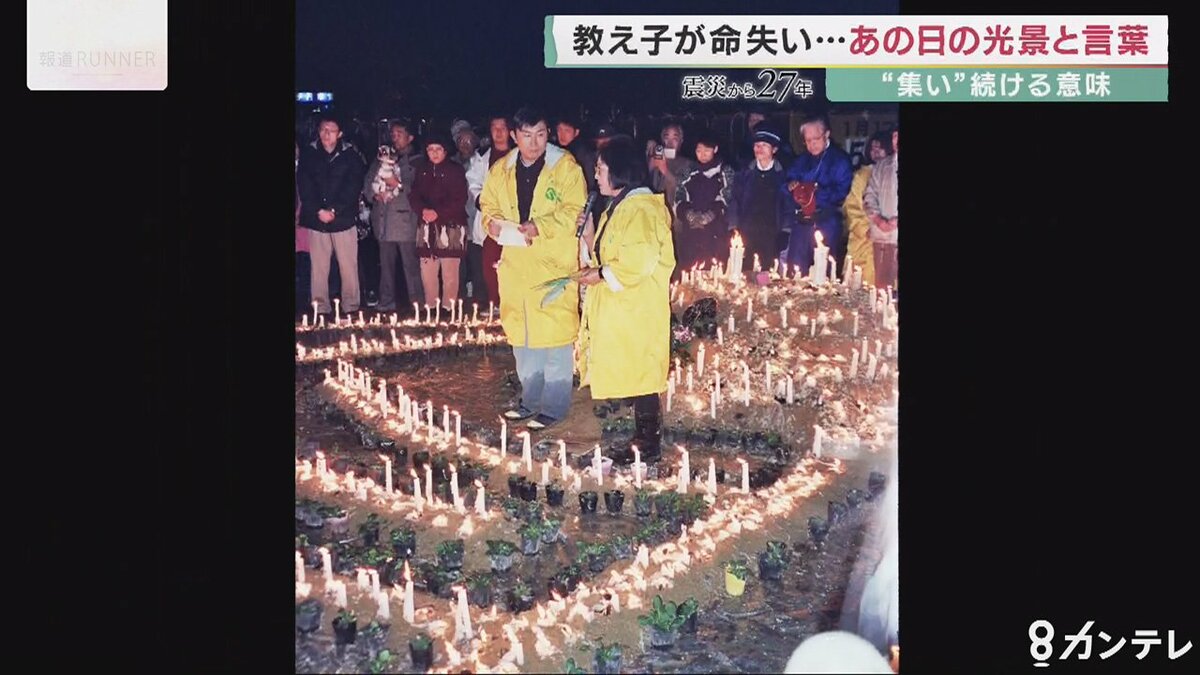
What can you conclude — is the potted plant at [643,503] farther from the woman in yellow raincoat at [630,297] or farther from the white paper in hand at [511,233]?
the white paper in hand at [511,233]

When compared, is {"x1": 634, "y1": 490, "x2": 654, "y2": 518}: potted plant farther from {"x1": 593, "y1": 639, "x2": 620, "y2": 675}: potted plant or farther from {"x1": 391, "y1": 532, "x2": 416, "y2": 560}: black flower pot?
{"x1": 391, "y1": 532, "x2": 416, "y2": 560}: black flower pot

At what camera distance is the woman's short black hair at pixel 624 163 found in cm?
336

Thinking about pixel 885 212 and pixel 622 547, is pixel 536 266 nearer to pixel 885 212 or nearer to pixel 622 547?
pixel 622 547

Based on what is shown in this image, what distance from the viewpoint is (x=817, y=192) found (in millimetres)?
3393

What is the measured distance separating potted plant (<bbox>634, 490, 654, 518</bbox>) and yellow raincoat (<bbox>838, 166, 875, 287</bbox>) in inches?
34.7

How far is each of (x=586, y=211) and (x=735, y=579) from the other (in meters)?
1.14

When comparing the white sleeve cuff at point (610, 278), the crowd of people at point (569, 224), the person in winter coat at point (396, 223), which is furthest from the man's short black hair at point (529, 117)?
the white sleeve cuff at point (610, 278)

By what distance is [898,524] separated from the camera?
132 inches

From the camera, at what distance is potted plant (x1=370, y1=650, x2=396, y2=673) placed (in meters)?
3.26

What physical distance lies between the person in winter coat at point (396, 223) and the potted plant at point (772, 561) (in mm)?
1250
